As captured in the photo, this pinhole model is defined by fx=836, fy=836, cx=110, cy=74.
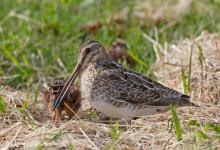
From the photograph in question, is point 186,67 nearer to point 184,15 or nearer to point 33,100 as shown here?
point 33,100

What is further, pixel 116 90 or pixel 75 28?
pixel 75 28

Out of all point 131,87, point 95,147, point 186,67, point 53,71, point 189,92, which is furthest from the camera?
point 53,71

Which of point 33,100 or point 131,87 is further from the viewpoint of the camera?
point 33,100

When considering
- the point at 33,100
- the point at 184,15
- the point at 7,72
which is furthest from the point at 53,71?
the point at 184,15

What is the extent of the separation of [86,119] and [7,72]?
205cm

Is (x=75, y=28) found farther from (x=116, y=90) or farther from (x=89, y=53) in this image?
(x=116, y=90)

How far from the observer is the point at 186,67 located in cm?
932

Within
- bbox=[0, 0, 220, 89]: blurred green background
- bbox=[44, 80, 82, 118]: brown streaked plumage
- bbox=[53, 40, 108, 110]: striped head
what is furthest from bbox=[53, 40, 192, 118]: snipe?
bbox=[0, 0, 220, 89]: blurred green background

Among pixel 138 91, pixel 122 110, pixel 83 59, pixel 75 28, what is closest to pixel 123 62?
pixel 75 28

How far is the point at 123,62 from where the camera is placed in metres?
9.84

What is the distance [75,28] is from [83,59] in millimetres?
3486

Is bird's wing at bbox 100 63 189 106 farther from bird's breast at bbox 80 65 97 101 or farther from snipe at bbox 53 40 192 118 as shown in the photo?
bird's breast at bbox 80 65 97 101

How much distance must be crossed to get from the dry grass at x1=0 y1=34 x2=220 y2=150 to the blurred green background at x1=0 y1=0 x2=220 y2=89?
1.04 m

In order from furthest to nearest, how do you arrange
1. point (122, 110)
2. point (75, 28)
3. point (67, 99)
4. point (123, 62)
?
point (75, 28) < point (123, 62) < point (67, 99) < point (122, 110)
